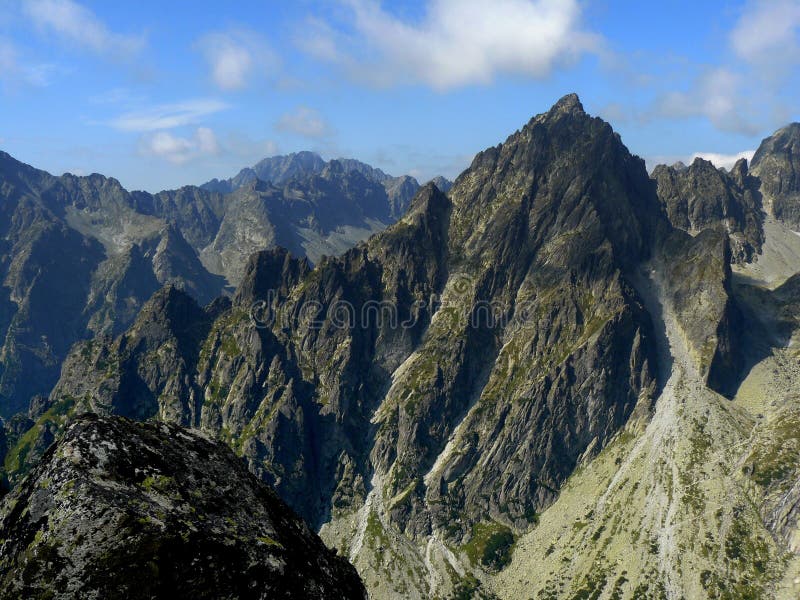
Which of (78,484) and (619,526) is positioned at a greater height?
(78,484)

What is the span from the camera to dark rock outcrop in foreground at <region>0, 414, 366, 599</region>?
23922 millimetres

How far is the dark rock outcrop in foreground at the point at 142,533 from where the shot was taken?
23.9m

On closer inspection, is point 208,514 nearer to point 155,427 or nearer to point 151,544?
point 151,544

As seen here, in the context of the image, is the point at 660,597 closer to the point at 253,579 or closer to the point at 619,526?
the point at 619,526

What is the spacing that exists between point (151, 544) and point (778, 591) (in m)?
194

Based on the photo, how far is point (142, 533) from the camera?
25406 mm

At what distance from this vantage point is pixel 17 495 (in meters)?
27.6

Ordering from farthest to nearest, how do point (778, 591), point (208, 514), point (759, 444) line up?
point (759, 444) → point (778, 591) → point (208, 514)

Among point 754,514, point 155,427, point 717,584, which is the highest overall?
point 155,427

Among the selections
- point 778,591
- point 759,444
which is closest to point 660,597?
point 778,591

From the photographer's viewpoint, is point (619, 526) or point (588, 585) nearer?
point (588, 585)

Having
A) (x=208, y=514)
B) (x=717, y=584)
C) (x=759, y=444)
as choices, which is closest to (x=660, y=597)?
(x=717, y=584)

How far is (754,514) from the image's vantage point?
180m

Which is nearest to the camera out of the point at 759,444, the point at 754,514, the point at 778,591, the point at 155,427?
the point at 155,427
